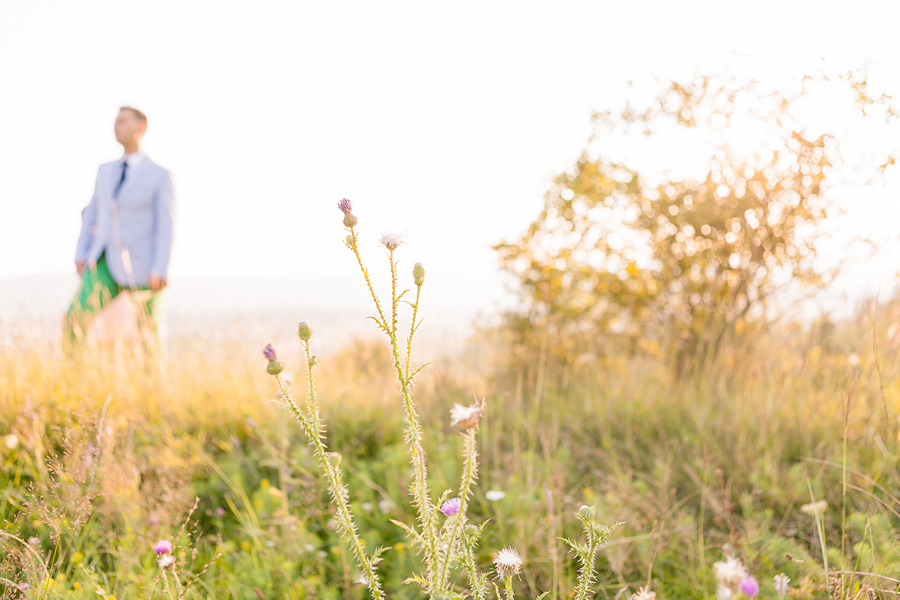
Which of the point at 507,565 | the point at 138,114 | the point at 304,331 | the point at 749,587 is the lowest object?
the point at 507,565

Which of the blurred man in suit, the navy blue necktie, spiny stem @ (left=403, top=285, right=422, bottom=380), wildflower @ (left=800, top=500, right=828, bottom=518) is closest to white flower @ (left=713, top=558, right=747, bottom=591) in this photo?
spiny stem @ (left=403, top=285, right=422, bottom=380)

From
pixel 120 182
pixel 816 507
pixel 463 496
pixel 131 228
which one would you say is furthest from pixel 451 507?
pixel 120 182

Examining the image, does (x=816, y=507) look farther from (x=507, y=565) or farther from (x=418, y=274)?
(x=418, y=274)

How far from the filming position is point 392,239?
0.94 m

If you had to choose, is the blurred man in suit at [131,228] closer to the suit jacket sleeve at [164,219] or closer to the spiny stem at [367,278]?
the suit jacket sleeve at [164,219]

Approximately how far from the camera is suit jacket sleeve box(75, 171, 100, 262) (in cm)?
429

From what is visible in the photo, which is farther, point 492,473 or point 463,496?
point 492,473

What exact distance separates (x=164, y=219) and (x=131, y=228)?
26 cm

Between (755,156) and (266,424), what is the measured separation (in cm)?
332

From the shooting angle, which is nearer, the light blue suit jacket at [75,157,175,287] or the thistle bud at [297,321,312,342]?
the thistle bud at [297,321,312,342]

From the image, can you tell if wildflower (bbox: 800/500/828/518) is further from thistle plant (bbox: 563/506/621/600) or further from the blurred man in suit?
A: the blurred man in suit

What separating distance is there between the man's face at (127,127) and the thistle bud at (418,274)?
14.0 feet

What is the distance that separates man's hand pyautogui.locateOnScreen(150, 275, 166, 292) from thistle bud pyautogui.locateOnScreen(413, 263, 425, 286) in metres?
3.78

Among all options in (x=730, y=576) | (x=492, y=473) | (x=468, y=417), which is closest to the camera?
(x=730, y=576)
